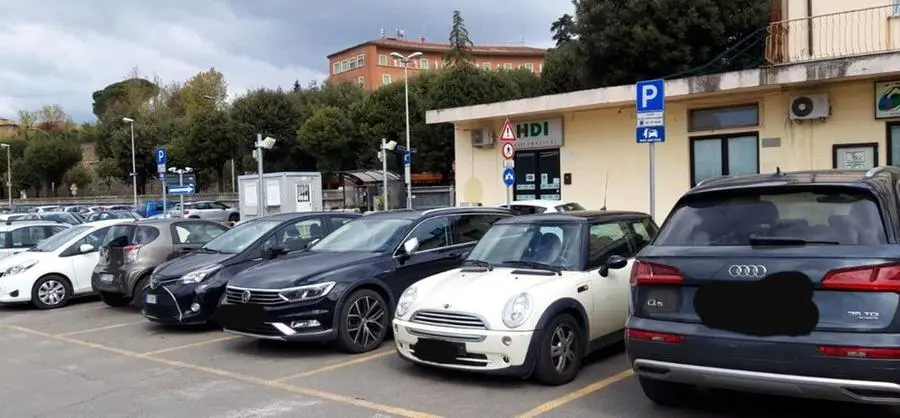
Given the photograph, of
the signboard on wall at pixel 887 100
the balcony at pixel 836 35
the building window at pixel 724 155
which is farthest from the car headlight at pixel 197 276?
the balcony at pixel 836 35

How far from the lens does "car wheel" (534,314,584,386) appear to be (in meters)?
6.11

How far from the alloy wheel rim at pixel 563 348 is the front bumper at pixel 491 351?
0.29 m

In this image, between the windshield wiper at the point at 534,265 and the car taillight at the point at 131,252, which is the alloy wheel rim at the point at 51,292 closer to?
the car taillight at the point at 131,252

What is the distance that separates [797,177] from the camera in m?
4.91

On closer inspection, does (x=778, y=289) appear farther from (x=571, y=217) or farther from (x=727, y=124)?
(x=727, y=124)

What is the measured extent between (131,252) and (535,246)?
Result: 7166 millimetres

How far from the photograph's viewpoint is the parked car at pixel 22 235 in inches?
603

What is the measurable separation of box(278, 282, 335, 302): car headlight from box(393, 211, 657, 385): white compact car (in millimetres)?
1205

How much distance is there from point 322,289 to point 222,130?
52.2 meters

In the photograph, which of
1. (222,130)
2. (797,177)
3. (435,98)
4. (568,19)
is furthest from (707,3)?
(222,130)

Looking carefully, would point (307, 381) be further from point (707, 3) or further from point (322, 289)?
point (707, 3)

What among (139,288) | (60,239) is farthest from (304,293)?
(60,239)

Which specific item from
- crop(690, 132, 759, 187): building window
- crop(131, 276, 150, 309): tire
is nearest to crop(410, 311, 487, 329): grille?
crop(131, 276, 150, 309): tire

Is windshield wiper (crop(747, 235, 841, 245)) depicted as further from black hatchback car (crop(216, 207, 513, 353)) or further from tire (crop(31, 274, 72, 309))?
tire (crop(31, 274, 72, 309))
